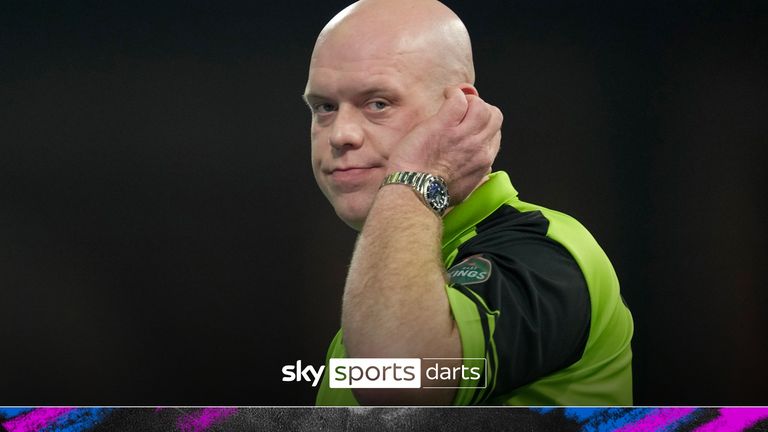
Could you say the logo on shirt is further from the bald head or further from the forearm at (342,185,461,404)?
the bald head

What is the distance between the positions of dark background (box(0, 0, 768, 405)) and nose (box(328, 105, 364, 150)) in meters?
0.17

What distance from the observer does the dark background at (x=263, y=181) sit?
1910mm

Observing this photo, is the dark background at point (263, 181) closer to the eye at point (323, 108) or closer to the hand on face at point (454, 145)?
the eye at point (323, 108)

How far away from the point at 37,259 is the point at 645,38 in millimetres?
1389

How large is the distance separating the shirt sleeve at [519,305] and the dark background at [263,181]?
1.14ft

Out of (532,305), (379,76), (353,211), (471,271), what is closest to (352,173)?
(353,211)

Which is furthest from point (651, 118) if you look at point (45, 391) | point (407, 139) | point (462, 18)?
point (45, 391)

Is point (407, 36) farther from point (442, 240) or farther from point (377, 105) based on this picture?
point (442, 240)

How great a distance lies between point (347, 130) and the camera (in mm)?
1784

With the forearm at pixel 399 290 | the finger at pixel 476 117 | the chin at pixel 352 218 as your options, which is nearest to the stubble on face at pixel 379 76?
the chin at pixel 352 218

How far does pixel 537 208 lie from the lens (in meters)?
1.74

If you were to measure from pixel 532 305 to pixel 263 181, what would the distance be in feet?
2.38

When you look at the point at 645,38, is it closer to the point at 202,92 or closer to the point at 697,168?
the point at 697,168

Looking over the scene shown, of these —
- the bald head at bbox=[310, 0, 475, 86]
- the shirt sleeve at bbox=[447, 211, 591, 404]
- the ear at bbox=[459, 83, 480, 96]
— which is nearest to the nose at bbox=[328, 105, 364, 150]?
the bald head at bbox=[310, 0, 475, 86]
